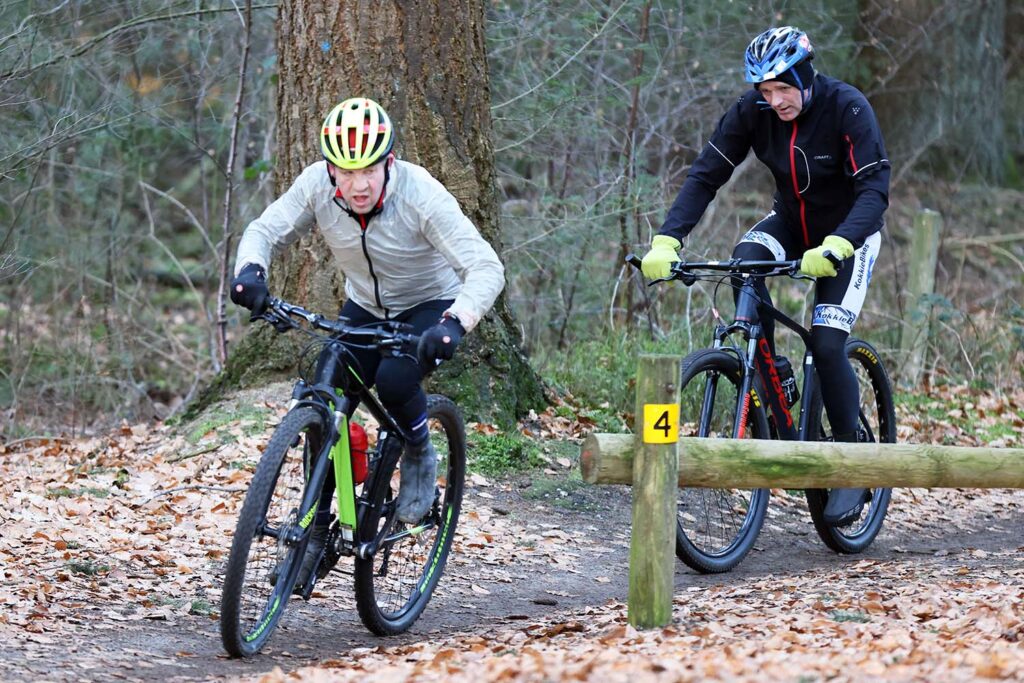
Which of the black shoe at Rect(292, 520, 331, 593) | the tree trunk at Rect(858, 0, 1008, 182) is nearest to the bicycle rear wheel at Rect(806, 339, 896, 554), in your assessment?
the black shoe at Rect(292, 520, 331, 593)

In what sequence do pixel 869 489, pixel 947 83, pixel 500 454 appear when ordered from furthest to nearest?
pixel 947 83, pixel 500 454, pixel 869 489

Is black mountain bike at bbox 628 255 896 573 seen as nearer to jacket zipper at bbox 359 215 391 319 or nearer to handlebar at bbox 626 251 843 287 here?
handlebar at bbox 626 251 843 287

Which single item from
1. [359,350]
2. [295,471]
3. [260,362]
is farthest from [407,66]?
[295,471]

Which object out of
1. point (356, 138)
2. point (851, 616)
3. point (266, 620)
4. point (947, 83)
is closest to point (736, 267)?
point (851, 616)

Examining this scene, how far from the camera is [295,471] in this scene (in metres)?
4.76

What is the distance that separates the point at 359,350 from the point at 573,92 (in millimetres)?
5369

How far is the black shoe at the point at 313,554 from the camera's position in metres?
4.78

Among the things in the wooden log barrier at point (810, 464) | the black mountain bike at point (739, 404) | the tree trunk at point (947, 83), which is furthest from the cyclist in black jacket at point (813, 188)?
the tree trunk at point (947, 83)

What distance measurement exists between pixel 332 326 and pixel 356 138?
2.37 ft

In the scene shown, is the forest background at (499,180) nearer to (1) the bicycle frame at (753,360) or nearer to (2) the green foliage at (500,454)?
(2) the green foliage at (500,454)

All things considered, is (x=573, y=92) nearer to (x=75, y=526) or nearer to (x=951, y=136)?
(x=75, y=526)

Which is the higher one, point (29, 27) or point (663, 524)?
point (29, 27)

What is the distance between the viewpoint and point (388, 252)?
508 centimetres

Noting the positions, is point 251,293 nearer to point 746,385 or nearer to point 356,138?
point 356,138
